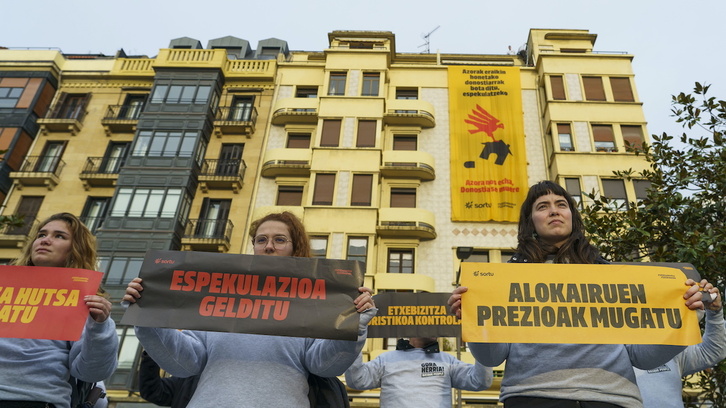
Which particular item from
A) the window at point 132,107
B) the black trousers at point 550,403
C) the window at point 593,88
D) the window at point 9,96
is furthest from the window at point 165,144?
the black trousers at point 550,403

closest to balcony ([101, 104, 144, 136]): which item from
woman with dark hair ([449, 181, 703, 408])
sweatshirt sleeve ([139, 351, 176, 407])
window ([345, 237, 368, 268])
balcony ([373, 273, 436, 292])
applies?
window ([345, 237, 368, 268])

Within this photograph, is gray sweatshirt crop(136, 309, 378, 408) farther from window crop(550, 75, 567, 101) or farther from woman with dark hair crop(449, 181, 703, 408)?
window crop(550, 75, 567, 101)

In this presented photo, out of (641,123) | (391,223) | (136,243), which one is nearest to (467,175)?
(391,223)

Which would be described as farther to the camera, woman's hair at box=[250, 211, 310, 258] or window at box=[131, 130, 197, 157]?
window at box=[131, 130, 197, 157]

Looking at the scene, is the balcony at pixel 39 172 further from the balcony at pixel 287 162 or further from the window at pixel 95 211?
the balcony at pixel 287 162

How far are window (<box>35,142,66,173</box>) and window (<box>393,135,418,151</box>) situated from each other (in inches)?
665

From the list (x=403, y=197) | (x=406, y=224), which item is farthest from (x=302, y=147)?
(x=406, y=224)

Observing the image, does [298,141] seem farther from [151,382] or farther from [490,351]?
[490,351]

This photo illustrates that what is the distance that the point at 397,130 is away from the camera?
24.8 meters

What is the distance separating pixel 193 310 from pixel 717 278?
790cm

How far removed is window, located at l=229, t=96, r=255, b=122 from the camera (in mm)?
26016

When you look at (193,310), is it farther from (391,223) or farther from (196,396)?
(391,223)

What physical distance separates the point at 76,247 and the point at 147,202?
64.8 feet

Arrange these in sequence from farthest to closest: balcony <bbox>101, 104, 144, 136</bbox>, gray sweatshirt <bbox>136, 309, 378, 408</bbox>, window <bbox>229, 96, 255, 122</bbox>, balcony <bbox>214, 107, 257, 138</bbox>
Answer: window <bbox>229, 96, 255, 122</bbox>, balcony <bbox>101, 104, 144, 136</bbox>, balcony <bbox>214, 107, 257, 138</bbox>, gray sweatshirt <bbox>136, 309, 378, 408</bbox>
